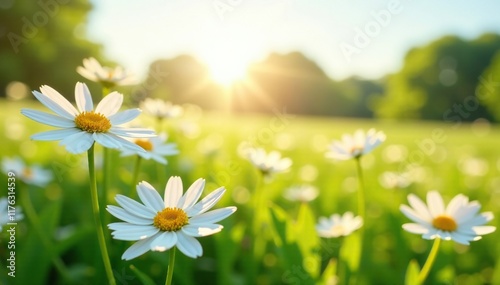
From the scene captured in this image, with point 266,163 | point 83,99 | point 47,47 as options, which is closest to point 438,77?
point 47,47

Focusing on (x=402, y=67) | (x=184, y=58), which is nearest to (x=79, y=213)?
(x=184, y=58)

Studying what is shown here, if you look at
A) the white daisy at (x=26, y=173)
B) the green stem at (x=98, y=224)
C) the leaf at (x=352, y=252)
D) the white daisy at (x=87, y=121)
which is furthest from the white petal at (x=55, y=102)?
the white daisy at (x=26, y=173)

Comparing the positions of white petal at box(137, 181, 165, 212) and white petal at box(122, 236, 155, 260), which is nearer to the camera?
white petal at box(122, 236, 155, 260)

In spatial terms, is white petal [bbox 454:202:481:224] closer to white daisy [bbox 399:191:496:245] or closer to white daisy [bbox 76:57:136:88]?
white daisy [bbox 399:191:496:245]

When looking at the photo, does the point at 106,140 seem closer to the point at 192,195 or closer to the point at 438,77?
the point at 192,195

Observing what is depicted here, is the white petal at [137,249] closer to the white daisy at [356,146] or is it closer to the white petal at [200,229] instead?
the white petal at [200,229]

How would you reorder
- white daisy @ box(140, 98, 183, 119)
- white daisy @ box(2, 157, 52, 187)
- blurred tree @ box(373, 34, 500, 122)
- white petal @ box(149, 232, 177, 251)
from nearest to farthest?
white petal @ box(149, 232, 177, 251)
white daisy @ box(140, 98, 183, 119)
white daisy @ box(2, 157, 52, 187)
blurred tree @ box(373, 34, 500, 122)

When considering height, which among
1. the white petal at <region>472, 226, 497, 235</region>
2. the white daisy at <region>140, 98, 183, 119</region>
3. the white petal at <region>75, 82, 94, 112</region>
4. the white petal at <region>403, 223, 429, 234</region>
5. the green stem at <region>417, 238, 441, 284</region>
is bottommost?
the green stem at <region>417, 238, 441, 284</region>

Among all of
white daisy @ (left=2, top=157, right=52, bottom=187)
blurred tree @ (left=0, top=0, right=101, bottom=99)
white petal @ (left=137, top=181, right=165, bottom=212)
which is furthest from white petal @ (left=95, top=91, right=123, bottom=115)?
blurred tree @ (left=0, top=0, right=101, bottom=99)
